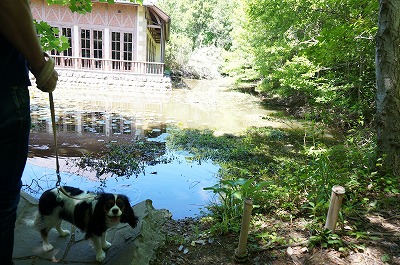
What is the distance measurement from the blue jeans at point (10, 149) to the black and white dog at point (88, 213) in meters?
0.97

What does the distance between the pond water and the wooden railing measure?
7.49 feet

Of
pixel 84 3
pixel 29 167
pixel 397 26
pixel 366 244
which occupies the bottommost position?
pixel 29 167

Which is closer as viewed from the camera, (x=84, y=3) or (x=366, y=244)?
(x=366, y=244)

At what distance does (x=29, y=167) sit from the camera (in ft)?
18.6

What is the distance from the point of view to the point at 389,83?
12.2 ft

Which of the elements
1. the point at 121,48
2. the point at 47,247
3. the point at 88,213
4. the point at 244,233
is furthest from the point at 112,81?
the point at 244,233

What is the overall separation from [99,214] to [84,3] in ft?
11.1

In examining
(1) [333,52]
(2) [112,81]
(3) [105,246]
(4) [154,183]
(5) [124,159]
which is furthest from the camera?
(2) [112,81]

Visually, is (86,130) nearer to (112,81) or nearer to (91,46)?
(112,81)

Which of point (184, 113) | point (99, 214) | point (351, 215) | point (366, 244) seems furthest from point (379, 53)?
point (184, 113)

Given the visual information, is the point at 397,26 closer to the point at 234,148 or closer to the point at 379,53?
the point at 379,53

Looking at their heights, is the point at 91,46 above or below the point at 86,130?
above

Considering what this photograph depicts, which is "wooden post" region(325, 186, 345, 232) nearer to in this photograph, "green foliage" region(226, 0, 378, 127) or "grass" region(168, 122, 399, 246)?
"grass" region(168, 122, 399, 246)

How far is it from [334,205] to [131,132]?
292 inches
